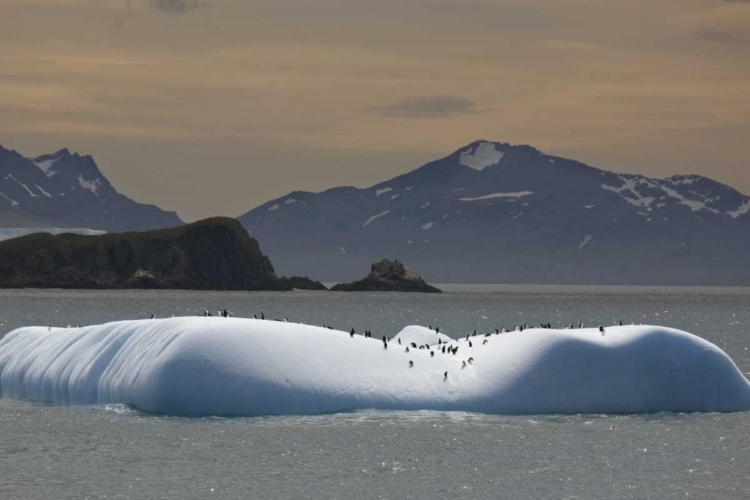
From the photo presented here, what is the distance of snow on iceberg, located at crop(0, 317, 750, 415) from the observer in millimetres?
55062

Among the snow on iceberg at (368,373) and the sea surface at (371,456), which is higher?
the snow on iceberg at (368,373)

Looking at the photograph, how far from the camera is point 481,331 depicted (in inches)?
5851

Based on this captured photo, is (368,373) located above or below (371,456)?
above

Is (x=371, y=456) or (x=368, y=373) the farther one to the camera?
(x=368, y=373)

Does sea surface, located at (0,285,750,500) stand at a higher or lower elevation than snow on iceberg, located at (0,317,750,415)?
lower

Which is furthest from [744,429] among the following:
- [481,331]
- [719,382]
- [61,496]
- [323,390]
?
[481,331]

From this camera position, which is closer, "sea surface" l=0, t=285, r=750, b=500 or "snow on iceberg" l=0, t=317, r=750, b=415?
"sea surface" l=0, t=285, r=750, b=500

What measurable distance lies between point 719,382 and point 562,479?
794 inches

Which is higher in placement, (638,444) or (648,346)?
(648,346)

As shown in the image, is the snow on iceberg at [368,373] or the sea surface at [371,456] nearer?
the sea surface at [371,456]

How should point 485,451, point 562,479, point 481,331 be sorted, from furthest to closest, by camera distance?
point 481,331
point 485,451
point 562,479

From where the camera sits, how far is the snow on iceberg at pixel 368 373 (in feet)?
181

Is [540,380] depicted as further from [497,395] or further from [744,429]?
[744,429]

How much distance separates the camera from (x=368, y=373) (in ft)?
186
